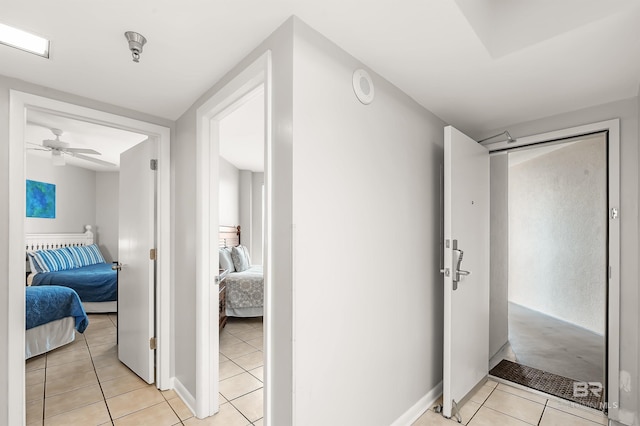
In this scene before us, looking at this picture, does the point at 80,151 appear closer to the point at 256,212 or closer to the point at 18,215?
the point at 18,215

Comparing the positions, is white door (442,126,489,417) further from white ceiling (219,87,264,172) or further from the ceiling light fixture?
the ceiling light fixture

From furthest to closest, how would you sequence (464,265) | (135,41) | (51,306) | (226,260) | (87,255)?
(87,255)
(226,260)
(51,306)
(464,265)
(135,41)

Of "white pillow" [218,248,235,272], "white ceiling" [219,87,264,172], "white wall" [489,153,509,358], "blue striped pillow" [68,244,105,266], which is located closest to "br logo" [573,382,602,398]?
"white wall" [489,153,509,358]

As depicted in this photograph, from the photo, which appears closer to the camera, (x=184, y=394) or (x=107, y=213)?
(x=184, y=394)

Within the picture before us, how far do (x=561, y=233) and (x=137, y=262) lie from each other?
541 cm

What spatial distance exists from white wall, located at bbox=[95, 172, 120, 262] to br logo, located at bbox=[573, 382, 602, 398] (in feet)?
23.2

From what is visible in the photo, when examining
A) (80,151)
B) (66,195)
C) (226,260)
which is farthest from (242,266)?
(66,195)

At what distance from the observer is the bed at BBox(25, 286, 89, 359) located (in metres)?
2.96

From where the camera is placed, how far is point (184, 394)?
228 centimetres

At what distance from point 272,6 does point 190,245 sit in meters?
1.61

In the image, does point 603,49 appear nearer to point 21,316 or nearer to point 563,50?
point 563,50

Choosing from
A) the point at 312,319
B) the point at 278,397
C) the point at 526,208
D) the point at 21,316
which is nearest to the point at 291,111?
the point at 312,319

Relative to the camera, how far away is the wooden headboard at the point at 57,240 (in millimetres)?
5035

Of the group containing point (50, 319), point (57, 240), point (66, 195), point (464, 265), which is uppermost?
point (66, 195)
